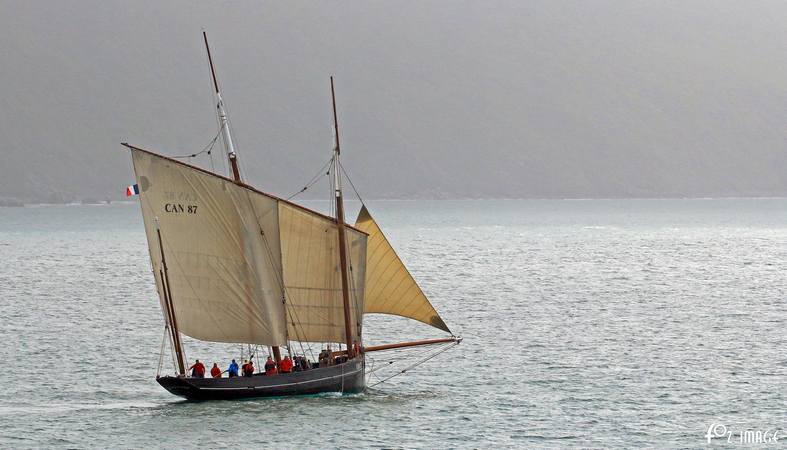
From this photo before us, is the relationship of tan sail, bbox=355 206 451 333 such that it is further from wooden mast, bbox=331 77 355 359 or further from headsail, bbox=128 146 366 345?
wooden mast, bbox=331 77 355 359

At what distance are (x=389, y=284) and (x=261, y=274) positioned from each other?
228 inches

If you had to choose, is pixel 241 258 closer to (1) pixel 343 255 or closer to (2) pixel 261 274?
(2) pixel 261 274

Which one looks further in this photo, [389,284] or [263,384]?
[389,284]

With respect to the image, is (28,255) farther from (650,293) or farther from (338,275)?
(338,275)

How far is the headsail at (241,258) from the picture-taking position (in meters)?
57.1

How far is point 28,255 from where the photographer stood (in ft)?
620

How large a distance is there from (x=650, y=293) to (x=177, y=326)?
233 ft

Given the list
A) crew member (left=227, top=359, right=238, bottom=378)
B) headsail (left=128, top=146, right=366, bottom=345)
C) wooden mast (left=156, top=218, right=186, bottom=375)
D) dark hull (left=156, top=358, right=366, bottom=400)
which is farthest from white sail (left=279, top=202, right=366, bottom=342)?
wooden mast (left=156, top=218, right=186, bottom=375)

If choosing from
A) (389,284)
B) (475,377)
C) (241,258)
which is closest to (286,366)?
(241,258)

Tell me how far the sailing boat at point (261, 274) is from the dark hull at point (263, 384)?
0.05 meters

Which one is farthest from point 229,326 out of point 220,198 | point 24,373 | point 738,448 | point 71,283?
point 71,283

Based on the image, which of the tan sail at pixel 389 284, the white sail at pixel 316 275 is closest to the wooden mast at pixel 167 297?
the white sail at pixel 316 275

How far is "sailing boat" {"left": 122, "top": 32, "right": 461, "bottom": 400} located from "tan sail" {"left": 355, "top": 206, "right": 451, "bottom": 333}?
0.04 metres

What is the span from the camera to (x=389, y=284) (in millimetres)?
57500
